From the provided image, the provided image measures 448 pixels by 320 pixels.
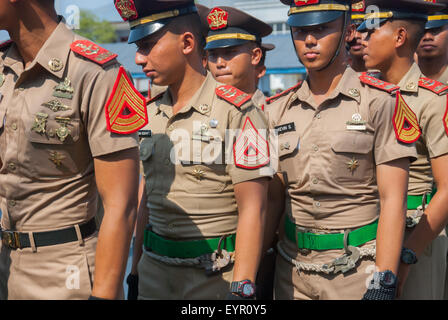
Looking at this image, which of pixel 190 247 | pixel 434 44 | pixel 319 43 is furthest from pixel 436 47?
pixel 190 247

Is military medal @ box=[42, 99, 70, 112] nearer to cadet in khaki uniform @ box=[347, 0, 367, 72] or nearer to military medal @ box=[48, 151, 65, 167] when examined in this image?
military medal @ box=[48, 151, 65, 167]

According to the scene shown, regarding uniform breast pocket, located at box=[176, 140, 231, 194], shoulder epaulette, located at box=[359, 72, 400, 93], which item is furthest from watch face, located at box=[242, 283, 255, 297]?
shoulder epaulette, located at box=[359, 72, 400, 93]

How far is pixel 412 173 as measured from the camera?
13.9ft

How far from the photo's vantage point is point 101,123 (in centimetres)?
246

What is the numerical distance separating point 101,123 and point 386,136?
1.69 m

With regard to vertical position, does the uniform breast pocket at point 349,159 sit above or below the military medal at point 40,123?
below

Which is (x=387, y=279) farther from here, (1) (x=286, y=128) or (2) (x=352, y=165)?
(1) (x=286, y=128)

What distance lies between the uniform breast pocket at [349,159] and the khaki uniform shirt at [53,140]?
1380mm

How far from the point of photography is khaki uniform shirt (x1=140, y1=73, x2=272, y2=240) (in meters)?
3.30

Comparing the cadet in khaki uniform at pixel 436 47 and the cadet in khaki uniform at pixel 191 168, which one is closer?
the cadet in khaki uniform at pixel 191 168

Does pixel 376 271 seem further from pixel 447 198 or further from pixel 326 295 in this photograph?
pixel 447 198

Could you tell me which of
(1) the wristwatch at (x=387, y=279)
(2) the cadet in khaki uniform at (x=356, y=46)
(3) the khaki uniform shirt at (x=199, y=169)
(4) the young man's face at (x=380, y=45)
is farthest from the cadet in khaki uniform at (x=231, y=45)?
(1) the wristwatch at (x=387, y=279)

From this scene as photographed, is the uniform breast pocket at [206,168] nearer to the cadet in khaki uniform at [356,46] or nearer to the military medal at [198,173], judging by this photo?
the military medal at [198,173]

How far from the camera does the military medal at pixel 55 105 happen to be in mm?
2477
